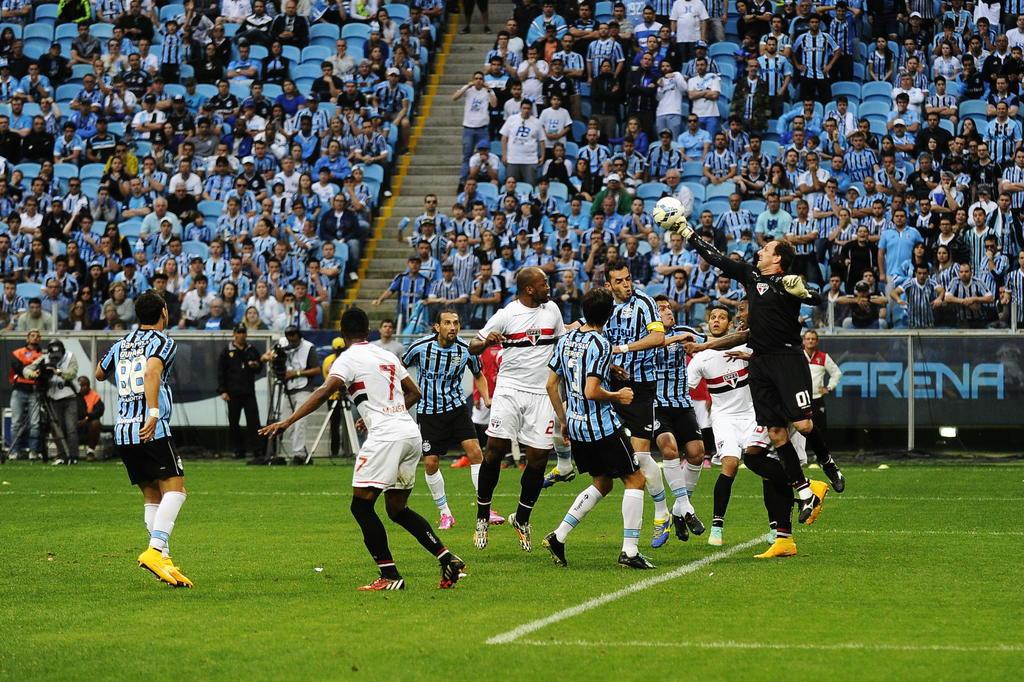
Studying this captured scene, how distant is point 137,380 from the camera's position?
10672 millimetres

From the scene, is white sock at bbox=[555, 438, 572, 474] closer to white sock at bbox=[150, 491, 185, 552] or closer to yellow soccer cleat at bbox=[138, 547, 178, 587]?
white sock at bbox=[150, 491, 185, 552]

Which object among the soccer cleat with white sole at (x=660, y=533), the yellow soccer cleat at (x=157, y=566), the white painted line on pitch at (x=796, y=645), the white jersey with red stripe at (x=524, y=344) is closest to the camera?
the white painted line on pitch at (x=796, y=645)

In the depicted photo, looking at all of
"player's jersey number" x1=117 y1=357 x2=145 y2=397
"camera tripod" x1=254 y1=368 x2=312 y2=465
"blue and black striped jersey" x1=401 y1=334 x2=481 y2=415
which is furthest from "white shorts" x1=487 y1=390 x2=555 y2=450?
"camera tripod" x1=254 y1=368 x2=312 y2=465

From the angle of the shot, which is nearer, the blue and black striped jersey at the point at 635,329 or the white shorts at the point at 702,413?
the blue and black striped jersey at the point at 635,329

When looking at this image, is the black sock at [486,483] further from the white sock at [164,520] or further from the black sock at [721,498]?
the white sock at [164,520]

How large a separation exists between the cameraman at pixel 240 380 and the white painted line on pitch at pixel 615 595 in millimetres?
12934

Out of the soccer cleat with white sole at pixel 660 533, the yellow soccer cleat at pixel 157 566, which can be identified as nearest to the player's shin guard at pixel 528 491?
the soccer cleat with white sole at pixel 660 533

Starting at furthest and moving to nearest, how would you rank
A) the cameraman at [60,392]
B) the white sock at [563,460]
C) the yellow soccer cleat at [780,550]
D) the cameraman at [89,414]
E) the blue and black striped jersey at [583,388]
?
the cameraman at [89,414] < the cameraman at [60,392] < the white sock at [563,460] < the yellow soccer cleat at [780,550] < the blue and black striped jersey at [583,388]

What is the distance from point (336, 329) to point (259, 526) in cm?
1116

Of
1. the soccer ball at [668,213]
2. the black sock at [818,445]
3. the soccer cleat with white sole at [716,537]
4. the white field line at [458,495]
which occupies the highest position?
the soccer ball at [668,213]

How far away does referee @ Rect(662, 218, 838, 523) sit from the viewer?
11.5 m

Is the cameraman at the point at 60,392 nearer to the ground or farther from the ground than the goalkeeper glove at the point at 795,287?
nearer to the ground

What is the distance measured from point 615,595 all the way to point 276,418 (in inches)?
597

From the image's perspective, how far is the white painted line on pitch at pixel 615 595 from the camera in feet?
27.5
